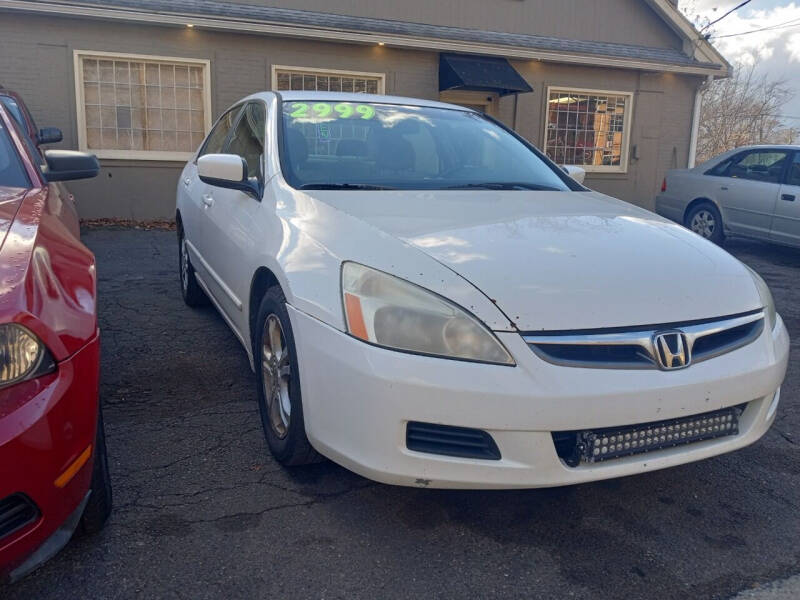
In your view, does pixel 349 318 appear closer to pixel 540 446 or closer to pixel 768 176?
pixel 540 446

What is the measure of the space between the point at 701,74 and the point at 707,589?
43.6ft

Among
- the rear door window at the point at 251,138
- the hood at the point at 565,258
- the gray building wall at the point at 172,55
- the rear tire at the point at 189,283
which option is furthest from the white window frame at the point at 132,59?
the hood at the point at 565,258

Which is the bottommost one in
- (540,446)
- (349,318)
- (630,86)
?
(540,446)

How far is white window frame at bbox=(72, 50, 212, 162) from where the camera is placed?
1002 cm

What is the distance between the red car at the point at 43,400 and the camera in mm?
1715

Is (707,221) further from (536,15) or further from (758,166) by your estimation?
(536,15)

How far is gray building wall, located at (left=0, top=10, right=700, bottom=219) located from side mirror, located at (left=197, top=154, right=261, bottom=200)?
785cm

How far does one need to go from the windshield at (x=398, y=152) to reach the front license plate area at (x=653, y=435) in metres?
1.53

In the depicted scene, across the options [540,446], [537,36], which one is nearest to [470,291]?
[540,446]

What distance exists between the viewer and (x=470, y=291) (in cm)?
221

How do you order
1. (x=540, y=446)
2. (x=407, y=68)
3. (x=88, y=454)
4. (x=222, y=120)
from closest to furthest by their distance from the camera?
1. (x=88, y=454)
2. (x=540, y=446)
3. (x=222, y=120)
4. (x=407, y=68)

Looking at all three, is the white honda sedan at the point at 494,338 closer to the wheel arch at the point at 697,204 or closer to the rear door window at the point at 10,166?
the rear door window at the point at 10,166

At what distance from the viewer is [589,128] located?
43.6 ft

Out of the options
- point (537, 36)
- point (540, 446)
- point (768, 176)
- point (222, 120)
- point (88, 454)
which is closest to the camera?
point (88, 454)
